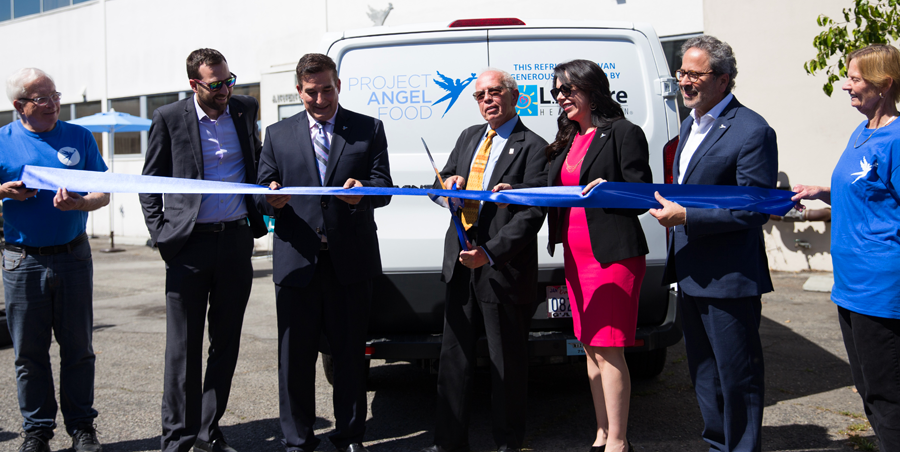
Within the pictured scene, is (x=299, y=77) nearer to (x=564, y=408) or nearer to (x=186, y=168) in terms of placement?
(x=186, y=168)

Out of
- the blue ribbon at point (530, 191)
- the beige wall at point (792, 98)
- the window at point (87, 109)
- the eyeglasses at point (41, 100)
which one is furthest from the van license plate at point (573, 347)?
the window at point (87, 109)

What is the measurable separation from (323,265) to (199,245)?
63 cm

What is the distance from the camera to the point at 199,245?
331 cm

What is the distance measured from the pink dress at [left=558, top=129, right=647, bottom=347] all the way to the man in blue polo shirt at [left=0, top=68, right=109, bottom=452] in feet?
7.94

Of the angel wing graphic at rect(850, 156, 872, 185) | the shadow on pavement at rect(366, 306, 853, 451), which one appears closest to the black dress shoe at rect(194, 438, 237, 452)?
the shadow on pavement at rect(366, 306, 853, 451)

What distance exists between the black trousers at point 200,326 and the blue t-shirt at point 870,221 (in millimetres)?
2768

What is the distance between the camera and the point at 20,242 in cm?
340

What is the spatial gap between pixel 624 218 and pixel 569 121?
24.0 inches

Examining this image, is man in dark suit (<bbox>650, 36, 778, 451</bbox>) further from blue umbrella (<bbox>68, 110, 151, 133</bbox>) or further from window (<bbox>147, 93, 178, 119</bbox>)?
window (<bbox>147, 93, 178, 119</bbox>)

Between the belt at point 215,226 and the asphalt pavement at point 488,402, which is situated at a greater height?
the belt at point 215,226

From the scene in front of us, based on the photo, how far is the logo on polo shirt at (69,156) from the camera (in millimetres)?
3465

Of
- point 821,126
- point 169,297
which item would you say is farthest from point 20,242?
point 821,126

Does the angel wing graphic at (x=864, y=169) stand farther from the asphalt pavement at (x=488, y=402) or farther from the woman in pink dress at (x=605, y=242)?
the asphalt pavement at (x=488, y=402)

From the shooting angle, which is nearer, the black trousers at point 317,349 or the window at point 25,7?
the black trousers at point 317,349
